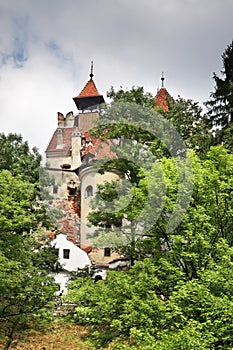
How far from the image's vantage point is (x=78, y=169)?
129 ft

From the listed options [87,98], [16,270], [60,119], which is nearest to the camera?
[16,270]

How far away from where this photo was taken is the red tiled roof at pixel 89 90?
1896 inches

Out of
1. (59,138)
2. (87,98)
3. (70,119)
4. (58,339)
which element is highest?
(87,98)

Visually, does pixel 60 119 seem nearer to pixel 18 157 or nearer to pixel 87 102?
pixel 87 102

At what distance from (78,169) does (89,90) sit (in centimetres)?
1239

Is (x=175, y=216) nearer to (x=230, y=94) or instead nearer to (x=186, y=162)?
(x=186, y=162)

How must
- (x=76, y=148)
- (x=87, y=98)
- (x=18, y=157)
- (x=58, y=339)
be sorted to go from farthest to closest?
(x=87, y=98)
(x=76, y=148)
(x=18, y=157)
(x=58, y=339)

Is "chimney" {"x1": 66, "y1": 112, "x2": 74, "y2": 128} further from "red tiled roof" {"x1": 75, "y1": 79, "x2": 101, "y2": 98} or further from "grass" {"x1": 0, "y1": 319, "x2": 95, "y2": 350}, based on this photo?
"grass" {"x1": 0, "y1": 319, "x2": 95, "y2": 350}

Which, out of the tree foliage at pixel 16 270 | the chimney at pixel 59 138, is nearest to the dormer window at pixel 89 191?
the chimney at pixel 59 138

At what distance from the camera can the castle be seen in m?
32.6

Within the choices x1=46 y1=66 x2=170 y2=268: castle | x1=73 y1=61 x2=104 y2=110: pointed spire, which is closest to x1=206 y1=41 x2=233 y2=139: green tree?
x1=46 y1=66 x2=170 y2=268: castle

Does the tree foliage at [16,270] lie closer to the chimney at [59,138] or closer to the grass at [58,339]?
the grass at [58,339]

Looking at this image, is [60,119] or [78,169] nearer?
[78,169]

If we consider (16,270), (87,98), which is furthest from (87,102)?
(16,270)
